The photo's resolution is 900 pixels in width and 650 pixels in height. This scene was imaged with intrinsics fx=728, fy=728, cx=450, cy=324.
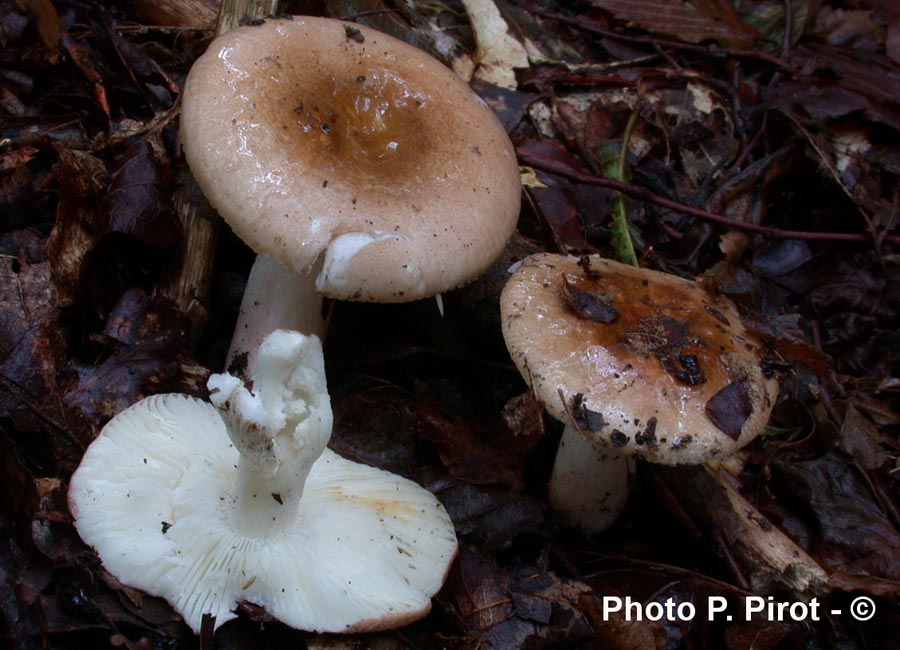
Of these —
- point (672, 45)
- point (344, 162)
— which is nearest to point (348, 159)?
point (344, 162)

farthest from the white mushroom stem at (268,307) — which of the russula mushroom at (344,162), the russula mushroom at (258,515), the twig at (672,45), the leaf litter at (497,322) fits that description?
the twig at (672,45)

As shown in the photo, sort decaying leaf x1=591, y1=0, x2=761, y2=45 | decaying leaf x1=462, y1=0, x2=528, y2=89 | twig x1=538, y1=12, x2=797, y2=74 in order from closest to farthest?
decaying leaf x1=462, y1=0, x2=528, y2=89, twig x1=538, y1=12, x2=797, y2=74, decaying leaf x1=591, y1=0, x2=761, y2=45

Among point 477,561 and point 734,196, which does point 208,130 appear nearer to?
point 477,561

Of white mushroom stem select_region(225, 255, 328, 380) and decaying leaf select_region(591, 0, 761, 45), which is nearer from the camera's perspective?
white mushroom stem select_region(225, 255, 328, 380)

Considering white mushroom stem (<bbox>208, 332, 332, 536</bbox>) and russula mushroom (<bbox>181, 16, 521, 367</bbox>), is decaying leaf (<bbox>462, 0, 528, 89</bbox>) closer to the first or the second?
russula mushroom (<bbox>181, 16, 521, 367</bbox>)

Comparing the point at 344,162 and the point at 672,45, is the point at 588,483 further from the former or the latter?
the point at 672,45

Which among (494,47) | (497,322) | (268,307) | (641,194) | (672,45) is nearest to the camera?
(268,307)

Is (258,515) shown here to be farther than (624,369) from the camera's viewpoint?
No

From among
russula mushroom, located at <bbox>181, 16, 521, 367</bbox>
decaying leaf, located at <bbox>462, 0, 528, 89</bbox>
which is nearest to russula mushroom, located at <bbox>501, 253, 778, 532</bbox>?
russula mushroom, located at <bbox>181, 16, 521, 367</bbox>
